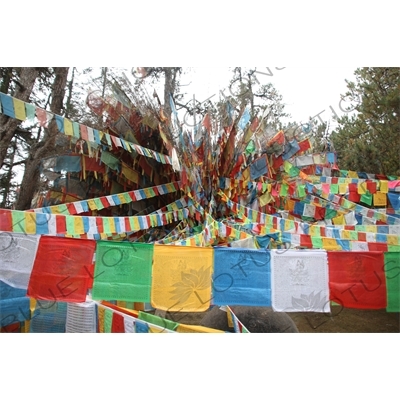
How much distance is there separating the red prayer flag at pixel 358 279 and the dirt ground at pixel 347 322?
2.31m

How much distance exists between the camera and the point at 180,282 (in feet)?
11.4

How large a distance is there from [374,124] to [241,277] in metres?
7.70

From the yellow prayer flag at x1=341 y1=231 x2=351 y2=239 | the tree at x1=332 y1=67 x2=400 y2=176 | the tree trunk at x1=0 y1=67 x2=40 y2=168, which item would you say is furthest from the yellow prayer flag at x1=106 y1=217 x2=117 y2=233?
the tree at x1=332 y1=67 x2=400 y2=176

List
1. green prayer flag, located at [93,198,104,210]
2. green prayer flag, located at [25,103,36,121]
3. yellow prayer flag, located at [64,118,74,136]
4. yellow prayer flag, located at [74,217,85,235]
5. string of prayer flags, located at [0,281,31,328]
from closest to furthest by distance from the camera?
green prayer flag, located at [25,103,36,121]
string of prayer flags, located at [0,281,31,328]
yellow prayer flag, located at [74,217,85,235]
yellow prayer flag, located at [64,118,74,136]
green prayer flag, located at [93,198,104,210]

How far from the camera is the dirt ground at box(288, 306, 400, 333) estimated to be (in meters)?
5.84

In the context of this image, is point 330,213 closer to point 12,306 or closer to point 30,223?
point 30,223

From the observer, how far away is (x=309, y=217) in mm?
8094

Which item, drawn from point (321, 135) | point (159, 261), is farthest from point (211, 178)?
point (321, 135)

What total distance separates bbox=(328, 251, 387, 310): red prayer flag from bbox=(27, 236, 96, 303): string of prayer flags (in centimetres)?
263

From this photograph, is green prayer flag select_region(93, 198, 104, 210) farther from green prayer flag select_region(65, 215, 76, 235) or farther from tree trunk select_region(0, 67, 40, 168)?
tree trunk select_region(0, 67, 40, 168)

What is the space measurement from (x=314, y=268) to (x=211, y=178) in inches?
160

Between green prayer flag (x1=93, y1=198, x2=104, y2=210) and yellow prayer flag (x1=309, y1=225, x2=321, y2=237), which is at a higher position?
green prayer flag (x1=93, y1=198, x2=104, y2=210)

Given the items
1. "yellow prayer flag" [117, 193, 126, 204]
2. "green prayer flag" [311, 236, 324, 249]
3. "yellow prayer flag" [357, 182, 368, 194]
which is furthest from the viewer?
"yellow prayer flag" [357, 182, 368, 194]

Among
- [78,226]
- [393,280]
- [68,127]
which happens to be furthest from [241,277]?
[68,127]
